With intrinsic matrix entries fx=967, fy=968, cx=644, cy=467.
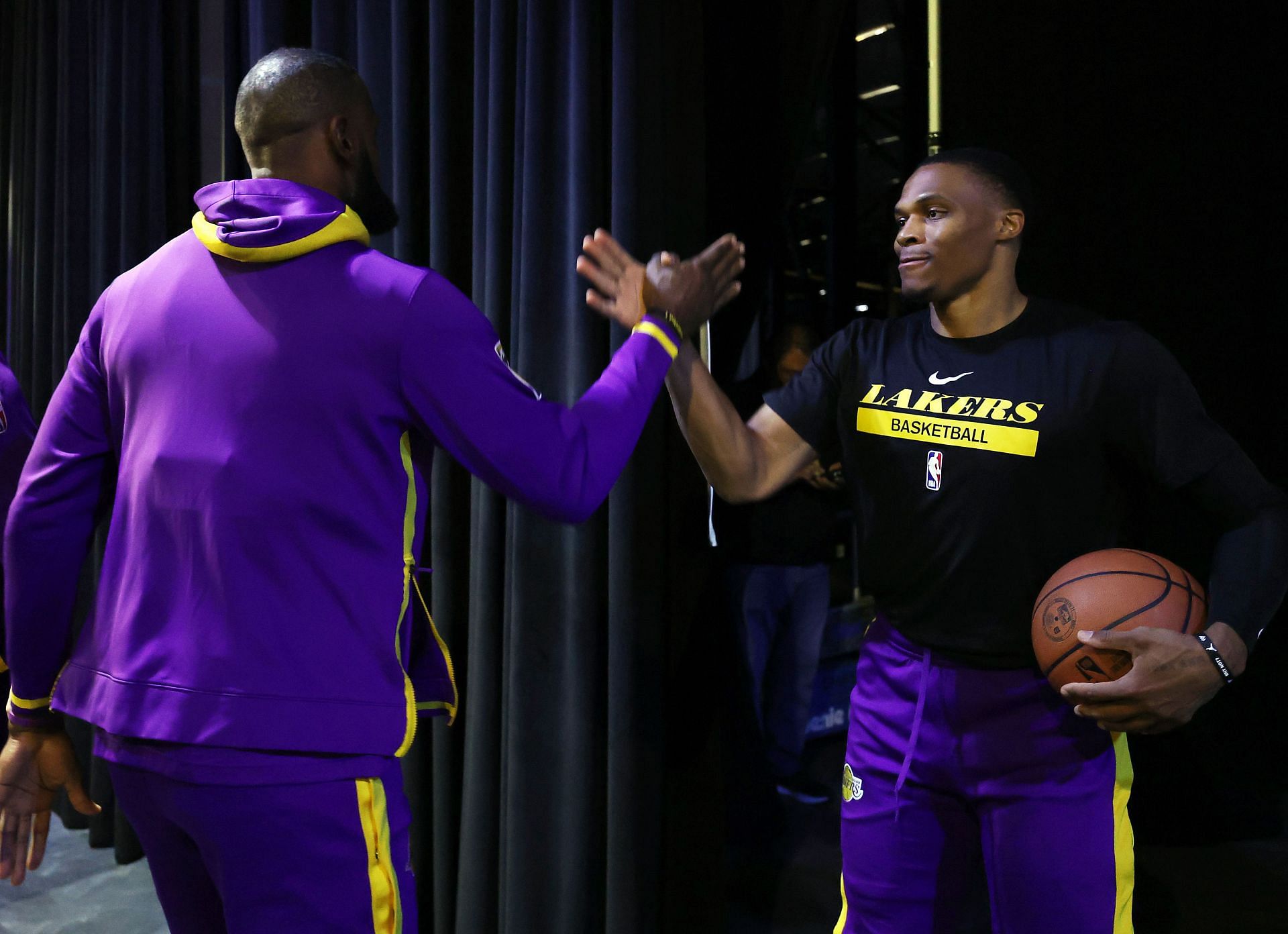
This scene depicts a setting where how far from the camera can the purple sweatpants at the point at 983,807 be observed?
133cm

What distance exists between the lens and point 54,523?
116 cm

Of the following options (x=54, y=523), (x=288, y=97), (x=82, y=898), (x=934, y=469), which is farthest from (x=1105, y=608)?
(x=82, y=898)

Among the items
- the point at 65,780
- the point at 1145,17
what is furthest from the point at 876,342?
the point at 1145,17

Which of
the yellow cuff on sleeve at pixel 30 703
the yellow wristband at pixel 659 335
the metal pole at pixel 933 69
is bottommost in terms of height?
the yellow cuff on sleeve at pixel 30 703

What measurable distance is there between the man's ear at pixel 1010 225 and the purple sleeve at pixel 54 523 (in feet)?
4.30

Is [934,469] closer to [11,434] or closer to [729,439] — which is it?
[729,439]

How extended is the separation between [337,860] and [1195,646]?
1.09 meters

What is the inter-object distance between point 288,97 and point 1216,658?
138 centimetres

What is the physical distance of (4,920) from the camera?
2.64 metres

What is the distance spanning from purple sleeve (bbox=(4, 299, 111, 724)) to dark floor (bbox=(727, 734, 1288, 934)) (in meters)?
2.05

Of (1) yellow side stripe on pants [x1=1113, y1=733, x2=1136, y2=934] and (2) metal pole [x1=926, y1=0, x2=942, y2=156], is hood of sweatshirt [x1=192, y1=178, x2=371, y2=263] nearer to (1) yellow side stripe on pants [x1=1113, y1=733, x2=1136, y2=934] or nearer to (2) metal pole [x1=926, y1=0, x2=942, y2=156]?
(1) yellow side stripe on pants [x1=1113, y1=733, x2=1136, y2=934]

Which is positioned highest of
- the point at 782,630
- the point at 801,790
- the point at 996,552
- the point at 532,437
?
the point at 532,437

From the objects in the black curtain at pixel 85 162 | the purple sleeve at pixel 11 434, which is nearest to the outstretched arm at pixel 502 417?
the purple sleeve at pixel 11 434

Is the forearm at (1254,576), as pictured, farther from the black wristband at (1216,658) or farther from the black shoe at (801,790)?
the black shoe at (801,790)
